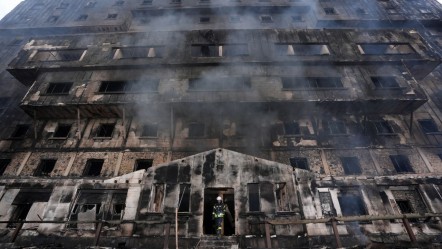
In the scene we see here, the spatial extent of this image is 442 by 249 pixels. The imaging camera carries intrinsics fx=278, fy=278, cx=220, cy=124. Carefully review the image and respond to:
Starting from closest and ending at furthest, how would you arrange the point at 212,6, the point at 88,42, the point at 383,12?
the point at 88,42
the point at 383,12
the point at 212,6

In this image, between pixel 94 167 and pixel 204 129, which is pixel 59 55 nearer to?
pixel 94 167

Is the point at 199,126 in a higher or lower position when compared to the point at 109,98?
lower

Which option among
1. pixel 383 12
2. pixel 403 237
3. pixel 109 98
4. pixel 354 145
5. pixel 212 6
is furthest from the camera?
pixel 212 6

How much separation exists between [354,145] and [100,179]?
15.5 meters

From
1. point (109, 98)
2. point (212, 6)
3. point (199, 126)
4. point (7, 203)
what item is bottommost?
point (7, 203)

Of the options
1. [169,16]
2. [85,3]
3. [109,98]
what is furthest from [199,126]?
[85,3]

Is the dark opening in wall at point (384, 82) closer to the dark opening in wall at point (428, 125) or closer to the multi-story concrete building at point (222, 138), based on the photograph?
the multi-story concrete building at point (222, 138)

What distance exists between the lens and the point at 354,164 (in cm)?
1716

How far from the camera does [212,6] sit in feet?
104

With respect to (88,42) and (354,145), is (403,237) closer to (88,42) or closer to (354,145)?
(354,145)

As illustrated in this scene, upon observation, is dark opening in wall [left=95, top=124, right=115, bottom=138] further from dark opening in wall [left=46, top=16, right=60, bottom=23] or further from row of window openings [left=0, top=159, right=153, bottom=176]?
dark opening in wall [left=46, top=16, right=60, bottom=23]

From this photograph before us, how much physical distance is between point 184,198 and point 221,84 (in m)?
8.98

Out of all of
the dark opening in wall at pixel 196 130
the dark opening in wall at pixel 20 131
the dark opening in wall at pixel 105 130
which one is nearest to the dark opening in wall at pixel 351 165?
the dark opening in wall at pixel 196 130

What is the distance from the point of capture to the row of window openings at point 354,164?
55.2ft
